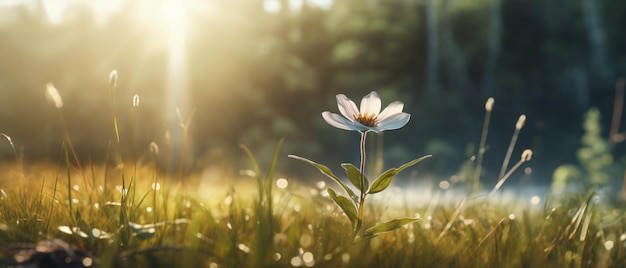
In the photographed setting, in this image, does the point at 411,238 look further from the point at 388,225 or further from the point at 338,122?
the point at 338,122

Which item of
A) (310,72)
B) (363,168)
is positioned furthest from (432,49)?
(363,168)

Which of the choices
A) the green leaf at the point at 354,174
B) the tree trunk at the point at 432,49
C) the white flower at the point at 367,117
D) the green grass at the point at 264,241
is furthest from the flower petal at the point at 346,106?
the tree trunk at the point at 432,49

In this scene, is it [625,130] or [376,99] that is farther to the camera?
[625,130]

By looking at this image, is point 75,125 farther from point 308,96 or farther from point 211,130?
point 308,96

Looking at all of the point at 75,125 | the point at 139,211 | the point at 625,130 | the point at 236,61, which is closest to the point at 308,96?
the point at 236,61

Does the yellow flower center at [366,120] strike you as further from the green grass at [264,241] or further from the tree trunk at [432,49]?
the tree trunk at [432,49]

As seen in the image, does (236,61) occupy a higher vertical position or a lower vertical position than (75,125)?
higher
